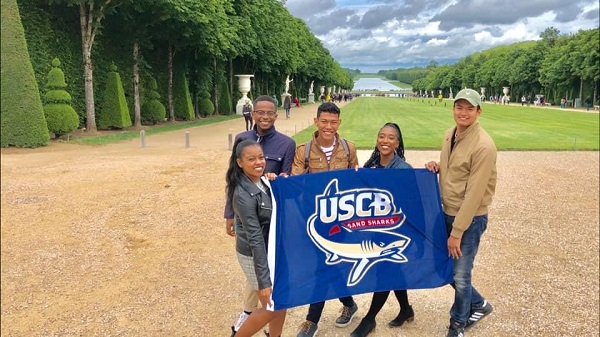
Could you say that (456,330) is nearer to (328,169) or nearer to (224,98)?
(328,169)

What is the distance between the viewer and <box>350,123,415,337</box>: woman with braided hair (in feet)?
13.7

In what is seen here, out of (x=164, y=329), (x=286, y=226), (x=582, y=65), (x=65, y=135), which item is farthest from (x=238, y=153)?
(x=582, y=65)

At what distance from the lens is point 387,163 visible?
431 cm

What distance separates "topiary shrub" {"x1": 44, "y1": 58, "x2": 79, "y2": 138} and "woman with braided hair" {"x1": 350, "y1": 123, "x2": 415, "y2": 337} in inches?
681

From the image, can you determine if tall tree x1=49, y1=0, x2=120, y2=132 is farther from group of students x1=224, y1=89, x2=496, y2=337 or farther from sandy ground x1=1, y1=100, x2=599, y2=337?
group of students x1=224, y1=89, x2=496, y2=337

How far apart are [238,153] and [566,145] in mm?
21034

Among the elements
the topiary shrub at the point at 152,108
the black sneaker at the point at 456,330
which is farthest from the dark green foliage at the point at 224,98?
the black sneaker at the point at 456,330

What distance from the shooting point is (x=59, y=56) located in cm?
2128

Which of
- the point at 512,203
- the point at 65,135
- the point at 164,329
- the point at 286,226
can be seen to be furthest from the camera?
the point at 65,135

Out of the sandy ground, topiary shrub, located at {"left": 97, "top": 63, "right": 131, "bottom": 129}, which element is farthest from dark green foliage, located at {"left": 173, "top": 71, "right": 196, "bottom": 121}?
the sandy ground

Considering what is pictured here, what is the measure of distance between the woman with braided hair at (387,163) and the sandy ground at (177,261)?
0.15 metres

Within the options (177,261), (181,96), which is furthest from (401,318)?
(181,96)

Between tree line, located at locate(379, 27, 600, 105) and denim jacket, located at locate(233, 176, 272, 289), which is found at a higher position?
tree line, located at locate(379, 27, 600, 105)

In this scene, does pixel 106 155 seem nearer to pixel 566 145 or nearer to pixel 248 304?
pixel 248 304
